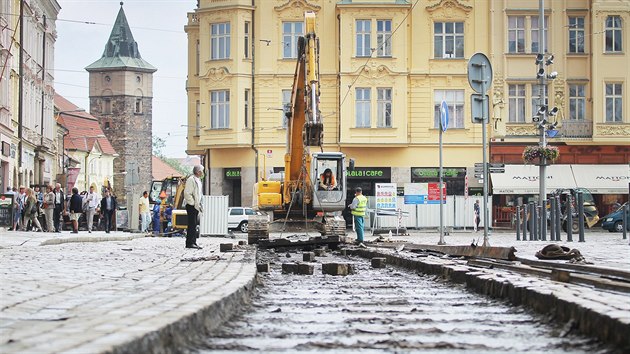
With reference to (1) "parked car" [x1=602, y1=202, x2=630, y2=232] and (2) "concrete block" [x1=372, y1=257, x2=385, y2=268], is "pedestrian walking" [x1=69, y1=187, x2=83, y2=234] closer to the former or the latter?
(2) "concrete block" [x1=372, y1=257, x2=385, y2=268]

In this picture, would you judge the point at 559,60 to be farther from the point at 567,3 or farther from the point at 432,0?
the point at 432,0

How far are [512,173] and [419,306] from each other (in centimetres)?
4537

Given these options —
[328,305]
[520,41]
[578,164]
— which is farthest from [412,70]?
[328,305]

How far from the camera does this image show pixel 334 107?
54.9 m

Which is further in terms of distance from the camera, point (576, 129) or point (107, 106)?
point (107, 106)

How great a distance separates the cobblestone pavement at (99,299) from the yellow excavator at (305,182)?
14.2 metres

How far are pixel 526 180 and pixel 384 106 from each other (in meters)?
7.61

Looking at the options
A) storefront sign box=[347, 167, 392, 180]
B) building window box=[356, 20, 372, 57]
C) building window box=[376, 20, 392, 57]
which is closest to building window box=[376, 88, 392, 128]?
building window box=[376, 20, 392, 57]

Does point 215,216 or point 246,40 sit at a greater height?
point 246,40

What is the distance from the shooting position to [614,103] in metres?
53.7

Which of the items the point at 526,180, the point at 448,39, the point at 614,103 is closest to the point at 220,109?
the point at 448,39

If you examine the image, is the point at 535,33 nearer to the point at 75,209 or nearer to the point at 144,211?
the point at 144,211

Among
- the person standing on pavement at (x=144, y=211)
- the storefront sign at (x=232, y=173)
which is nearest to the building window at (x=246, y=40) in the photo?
the storefront sign at (x=232, y=173)

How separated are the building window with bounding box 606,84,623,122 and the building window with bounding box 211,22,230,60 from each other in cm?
1829
